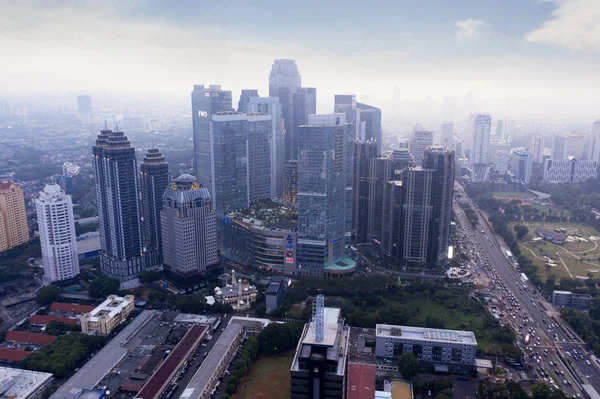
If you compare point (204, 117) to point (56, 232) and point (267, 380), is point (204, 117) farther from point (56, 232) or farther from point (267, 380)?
point (267, 380)

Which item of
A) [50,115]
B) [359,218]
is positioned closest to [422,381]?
[359,218]

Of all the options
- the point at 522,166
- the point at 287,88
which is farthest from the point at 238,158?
the point at 522,166

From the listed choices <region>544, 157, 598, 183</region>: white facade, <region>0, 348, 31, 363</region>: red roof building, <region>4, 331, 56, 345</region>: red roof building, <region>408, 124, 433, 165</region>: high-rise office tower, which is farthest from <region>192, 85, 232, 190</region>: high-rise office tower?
<region>544, 157, 598, 183</region>: white facade

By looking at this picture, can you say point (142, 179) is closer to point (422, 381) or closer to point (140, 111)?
point (422, 381)

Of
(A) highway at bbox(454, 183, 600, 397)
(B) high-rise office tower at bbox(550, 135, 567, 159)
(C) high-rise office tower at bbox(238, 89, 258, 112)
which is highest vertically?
(C) high-rise office tower at bbox(238, 89, 258, 112)

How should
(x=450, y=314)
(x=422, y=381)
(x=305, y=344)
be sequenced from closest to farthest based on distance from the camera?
(x=305, y=344) → (x=422, y=381) → (x=450, y=314)

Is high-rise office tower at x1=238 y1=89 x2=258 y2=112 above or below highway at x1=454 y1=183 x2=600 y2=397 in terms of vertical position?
above

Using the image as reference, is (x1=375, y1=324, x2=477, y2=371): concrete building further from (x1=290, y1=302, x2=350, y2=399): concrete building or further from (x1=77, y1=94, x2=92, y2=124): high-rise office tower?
(x1=77, y1=94, x2=92, y2=124): high-rise office tower
